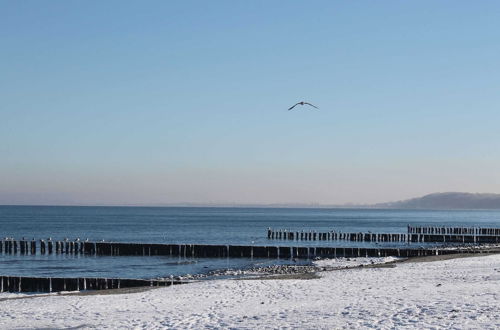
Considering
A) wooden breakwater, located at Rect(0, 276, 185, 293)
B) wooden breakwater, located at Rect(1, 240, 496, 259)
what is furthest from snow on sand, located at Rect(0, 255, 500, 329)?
wooden breakwater, located at Rect(1, 240, 496, 259)

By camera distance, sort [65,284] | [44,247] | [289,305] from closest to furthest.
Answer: [289,305]
[65,284]
[44,247]

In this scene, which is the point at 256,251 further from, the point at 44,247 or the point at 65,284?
the point at 65,284

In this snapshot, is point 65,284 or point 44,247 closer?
point 65,284

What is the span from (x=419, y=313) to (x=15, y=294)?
→ 20446mm

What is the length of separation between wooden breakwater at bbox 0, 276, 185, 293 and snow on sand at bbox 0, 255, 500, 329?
4.97 metres

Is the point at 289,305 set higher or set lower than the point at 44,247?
higher


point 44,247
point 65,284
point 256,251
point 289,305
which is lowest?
point 44,247

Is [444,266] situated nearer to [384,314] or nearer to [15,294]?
[384,314]

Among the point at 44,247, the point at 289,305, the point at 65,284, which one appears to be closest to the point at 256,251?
the point at 44,247

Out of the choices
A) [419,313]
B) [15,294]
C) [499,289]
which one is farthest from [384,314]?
[15,294]

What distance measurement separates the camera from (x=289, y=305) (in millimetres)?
19812

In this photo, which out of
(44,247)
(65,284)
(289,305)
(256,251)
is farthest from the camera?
(44,247)

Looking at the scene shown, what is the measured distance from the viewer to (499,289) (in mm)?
21688

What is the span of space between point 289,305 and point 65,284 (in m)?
15.2
